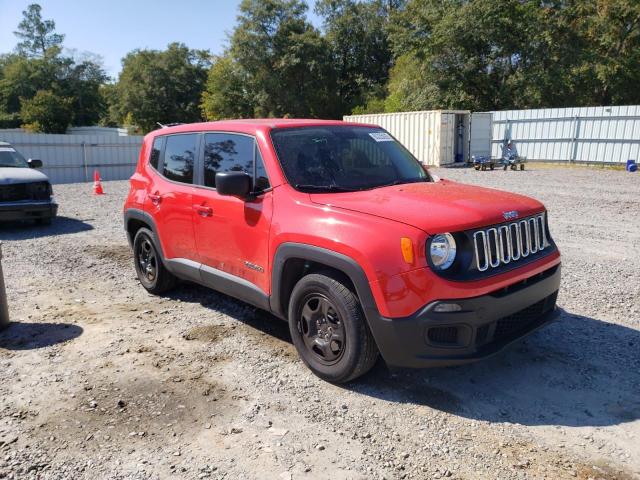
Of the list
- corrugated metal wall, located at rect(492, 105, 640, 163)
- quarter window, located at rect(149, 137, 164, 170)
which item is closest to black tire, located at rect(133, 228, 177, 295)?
quarter window, located at rect(149, 137, 164, 170)

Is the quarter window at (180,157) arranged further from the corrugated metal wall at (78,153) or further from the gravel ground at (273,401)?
the corrugated metal wall at (78,153)

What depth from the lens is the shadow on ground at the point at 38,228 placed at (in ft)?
32.6

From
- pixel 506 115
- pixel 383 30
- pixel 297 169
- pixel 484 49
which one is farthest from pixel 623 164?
pixel 383 30

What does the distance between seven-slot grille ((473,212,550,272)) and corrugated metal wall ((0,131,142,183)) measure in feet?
63.0

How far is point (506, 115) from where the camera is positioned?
25109mm

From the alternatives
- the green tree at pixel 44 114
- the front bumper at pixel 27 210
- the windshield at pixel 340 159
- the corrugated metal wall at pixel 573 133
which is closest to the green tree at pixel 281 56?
the corrugated metal wall at pixel 573 133

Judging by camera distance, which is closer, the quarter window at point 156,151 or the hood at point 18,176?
the quarter window at point 156,151

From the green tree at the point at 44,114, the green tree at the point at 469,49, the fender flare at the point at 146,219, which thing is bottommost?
the fender flare at the point at 146,219

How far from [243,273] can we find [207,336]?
839 mm

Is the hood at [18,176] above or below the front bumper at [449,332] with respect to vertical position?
above

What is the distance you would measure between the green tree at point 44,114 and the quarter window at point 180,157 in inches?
2352

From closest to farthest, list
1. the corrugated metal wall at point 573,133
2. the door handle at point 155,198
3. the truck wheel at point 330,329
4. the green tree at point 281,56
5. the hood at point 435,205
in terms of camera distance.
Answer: the hood at point 435,205 < the truck wheel at point 330,329 < the door handle at point 155,198 < the corrugated metal wall at point 573,133 < the green tree at point 281,56

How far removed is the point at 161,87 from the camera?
5825cm

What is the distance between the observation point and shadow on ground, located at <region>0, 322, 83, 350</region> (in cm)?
477
